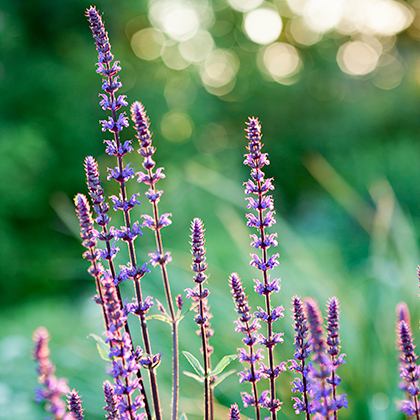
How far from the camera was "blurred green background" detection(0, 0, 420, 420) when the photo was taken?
2486mm

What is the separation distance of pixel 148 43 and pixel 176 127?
69.4 inches

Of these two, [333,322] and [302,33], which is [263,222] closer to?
[333,322]

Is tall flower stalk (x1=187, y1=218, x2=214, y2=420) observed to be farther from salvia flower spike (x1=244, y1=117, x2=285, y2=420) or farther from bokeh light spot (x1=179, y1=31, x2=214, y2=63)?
bokeh light spot (x1=179, y1=31, x2=214, y2=63)

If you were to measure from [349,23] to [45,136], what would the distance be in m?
9.78

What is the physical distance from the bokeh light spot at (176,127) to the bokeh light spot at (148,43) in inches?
51.0

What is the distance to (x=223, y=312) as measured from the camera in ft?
8.14

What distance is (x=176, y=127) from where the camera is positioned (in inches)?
307

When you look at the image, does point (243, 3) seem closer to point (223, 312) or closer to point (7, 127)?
point (7, 127)

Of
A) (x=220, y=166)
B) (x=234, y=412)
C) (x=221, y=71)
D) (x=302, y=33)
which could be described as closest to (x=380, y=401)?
(x=234, y=412)

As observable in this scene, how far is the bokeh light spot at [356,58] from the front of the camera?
1168cm

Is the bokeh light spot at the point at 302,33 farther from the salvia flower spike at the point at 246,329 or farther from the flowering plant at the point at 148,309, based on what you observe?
the salvia flower spike at the point at 246,329

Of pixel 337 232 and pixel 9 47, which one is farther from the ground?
pixel 9 47

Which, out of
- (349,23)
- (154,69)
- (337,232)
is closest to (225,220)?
(154,69)

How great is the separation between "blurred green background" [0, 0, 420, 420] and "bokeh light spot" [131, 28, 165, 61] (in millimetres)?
29
